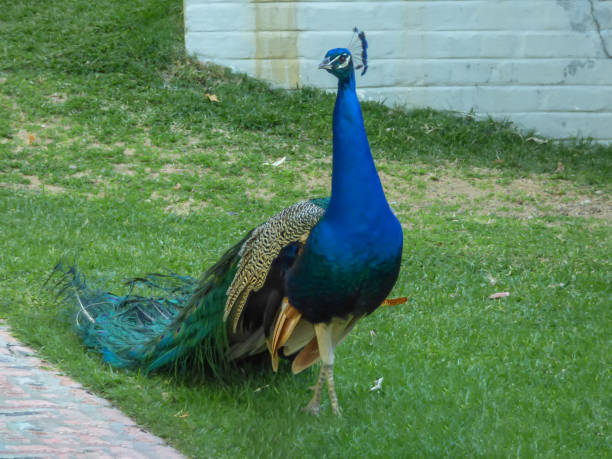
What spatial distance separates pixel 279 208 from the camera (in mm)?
7480

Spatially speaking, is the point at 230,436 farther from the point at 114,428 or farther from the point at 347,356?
the point at 347,356

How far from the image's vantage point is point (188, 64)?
968 centimetres

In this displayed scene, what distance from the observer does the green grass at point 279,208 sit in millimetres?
3918

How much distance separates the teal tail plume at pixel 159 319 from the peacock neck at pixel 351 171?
0.75 meters

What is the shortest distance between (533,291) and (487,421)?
2135mm

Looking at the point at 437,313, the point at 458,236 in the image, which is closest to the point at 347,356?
the point at 437,313

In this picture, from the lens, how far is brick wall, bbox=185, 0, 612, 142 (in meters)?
9.47

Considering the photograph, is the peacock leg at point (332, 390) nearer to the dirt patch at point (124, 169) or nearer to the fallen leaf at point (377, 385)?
the fallen leaf at point (377, 385)

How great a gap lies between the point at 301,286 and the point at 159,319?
1297 millimetres

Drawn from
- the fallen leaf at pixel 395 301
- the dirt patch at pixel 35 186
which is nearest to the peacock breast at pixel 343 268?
the fallen leaf at pixel 395 301

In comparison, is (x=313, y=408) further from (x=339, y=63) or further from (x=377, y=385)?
(x=339, y=63)

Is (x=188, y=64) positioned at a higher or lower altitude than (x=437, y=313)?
higher

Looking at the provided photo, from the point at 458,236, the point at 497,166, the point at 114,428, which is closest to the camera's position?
the point at 114,428

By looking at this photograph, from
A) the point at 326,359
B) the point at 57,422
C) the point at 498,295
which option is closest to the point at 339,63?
the point at 326,359
